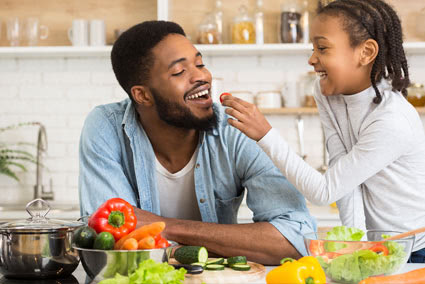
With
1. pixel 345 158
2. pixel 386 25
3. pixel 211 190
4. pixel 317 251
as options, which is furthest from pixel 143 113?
pixel 317 251

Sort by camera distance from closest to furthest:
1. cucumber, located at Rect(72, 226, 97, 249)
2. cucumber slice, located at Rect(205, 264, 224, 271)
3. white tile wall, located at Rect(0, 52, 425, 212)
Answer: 1. cucumber, located at Rect(72, 226, 97, 249)
2. cucumber slice, located at Rect(205, 264, 224, 271)
3. white tile wall, located at Rect(0, 52, 425, 212)

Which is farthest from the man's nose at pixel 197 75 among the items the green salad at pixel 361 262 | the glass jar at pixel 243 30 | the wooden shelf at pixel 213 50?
the glass jar at pixel 243 30

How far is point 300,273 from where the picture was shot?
3.92ft

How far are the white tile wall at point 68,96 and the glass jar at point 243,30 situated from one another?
279 mm

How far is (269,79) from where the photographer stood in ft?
13.3

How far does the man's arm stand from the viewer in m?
1.86

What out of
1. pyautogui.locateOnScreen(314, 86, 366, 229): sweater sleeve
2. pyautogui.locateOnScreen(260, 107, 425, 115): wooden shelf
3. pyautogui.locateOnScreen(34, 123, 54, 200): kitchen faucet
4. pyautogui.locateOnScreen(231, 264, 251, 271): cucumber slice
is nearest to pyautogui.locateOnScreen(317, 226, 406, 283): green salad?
pyautogui.locateOnScreen(231, 264, 251, 271): cucumber slice

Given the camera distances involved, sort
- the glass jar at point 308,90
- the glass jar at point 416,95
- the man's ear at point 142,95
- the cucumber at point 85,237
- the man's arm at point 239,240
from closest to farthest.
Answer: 1. the cucumber at point 85,237
2. the man's arm at point 239,240
3. the man's ear at point 142,95
4. the glass jar at point 416,95
5. the glass jar at point 308,90

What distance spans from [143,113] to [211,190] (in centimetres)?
43

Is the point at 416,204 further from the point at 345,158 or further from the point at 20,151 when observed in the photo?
the point at 20,151

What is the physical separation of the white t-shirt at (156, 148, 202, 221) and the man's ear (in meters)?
0.24

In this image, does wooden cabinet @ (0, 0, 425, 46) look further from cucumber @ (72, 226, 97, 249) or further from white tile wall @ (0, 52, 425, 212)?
cucumber @ (72, 226, 97, 249)

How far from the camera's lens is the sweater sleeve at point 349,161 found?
1875 mm

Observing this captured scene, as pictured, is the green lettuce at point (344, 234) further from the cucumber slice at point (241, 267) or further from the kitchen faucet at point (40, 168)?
the kitchen faucet at point (40, 168)
